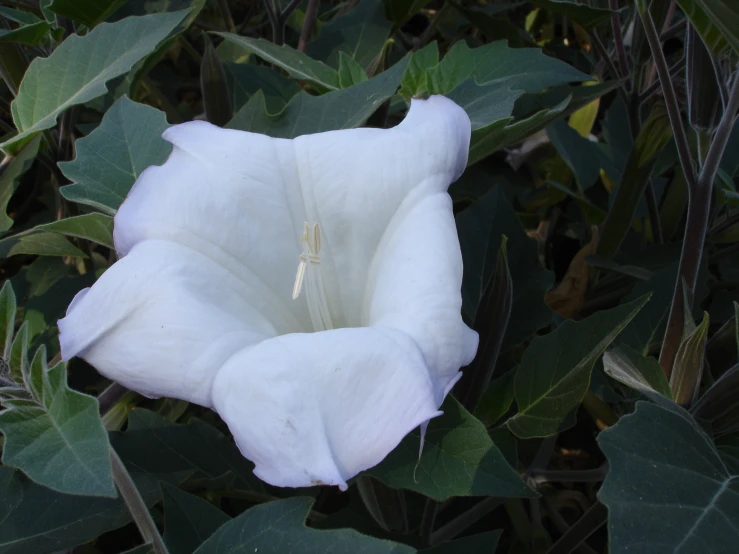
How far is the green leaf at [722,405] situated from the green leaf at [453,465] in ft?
0.85

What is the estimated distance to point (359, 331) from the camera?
639 mm

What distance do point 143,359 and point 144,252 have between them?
4.8 inches

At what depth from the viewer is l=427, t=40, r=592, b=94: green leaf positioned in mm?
1064

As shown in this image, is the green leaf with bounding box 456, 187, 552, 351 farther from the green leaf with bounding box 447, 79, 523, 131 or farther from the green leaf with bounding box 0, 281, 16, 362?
the green leaf with bounding box 0, 281, 16, 362

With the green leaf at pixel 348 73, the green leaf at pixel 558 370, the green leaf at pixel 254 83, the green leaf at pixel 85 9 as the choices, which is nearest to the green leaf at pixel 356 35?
the green leaf at pixel 254 83

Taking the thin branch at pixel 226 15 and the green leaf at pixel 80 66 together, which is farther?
the thin branch at pixel 226 15

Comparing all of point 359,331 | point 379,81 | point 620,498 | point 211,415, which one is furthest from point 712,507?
point 211,415

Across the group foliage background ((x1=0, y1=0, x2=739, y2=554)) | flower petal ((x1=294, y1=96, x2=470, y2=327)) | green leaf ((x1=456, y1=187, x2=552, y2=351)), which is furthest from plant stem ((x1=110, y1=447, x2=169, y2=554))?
green leaf ((x1=456, y1=187, x2=552, y2=351))

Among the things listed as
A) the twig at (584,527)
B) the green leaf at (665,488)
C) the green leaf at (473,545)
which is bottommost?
the twig at (584,527)

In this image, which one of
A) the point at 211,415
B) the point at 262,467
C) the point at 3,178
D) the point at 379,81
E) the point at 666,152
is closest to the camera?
the point at 262,467

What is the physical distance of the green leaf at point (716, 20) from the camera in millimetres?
693

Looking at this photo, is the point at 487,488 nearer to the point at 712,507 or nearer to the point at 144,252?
the point at 712,507

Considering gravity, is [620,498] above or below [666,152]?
above

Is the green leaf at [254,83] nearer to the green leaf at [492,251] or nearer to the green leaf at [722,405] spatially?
the green leaf at [492,251]
